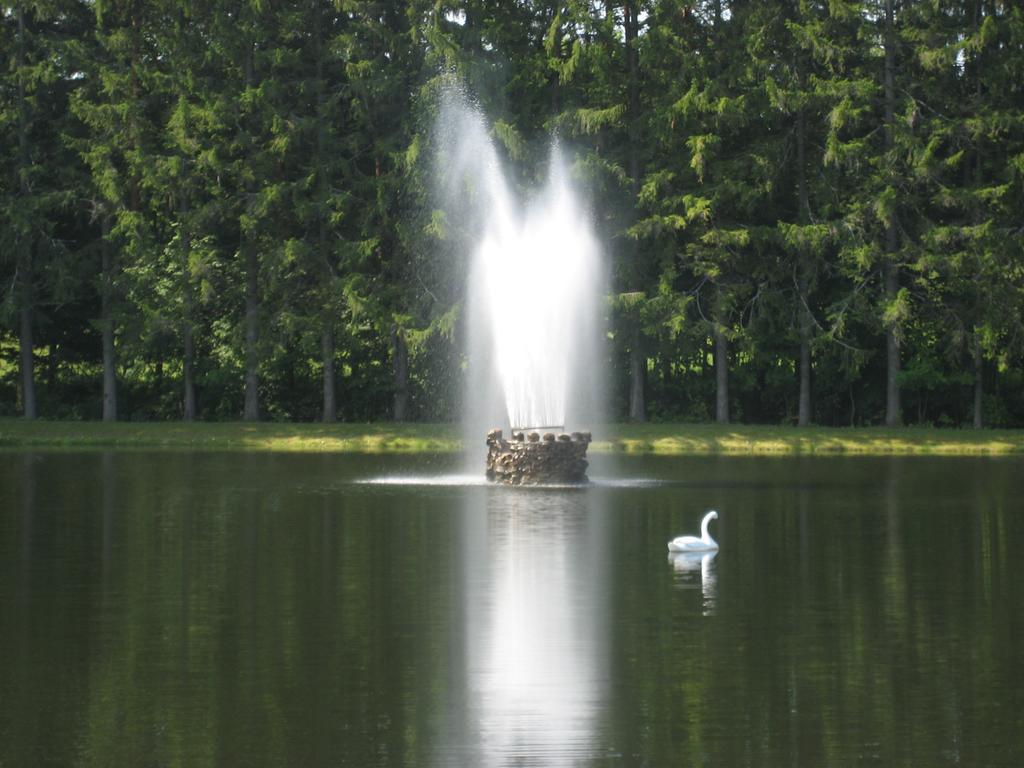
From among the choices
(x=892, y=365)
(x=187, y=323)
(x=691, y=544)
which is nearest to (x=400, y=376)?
(x=187, y=323)

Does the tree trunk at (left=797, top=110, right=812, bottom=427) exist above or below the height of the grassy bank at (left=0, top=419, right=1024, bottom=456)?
above

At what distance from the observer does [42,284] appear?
55875mm

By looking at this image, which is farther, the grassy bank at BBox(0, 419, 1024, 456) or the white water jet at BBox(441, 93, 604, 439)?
the white water jet at BBox(441, 93, 604, 439)

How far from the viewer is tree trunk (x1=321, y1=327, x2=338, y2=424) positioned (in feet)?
173

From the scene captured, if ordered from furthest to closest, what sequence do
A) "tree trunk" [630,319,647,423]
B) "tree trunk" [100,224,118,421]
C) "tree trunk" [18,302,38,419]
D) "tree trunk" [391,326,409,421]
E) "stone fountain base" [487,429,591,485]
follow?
"tree trunk" [100,224,118,421], "tree trunk" [18,302,38,419], "tree trunk" [391,326,409,421], "tree trunk" [630,319,647,423], "stone fountain base" [487,429,591,485]

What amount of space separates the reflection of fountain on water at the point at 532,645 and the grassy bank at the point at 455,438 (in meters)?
21.8

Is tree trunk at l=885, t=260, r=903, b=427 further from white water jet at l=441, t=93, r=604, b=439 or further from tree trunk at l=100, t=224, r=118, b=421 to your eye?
tree trunk at l=100, t=224, r=118, b=421

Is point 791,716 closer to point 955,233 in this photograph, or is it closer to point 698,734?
point 698,734

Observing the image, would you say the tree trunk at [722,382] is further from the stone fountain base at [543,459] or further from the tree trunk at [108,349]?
the tree trunk at [108,349]

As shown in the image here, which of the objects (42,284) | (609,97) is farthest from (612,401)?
(42,284)

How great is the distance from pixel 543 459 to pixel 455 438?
14220 mm

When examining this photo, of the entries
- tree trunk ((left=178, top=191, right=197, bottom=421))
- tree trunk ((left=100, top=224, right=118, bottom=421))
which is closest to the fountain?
tree trunk ((left=178, top=191, right=197, bottom=421))

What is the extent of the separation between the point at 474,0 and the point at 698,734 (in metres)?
45.4

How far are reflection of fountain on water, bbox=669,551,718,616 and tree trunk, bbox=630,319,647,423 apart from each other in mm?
31124
